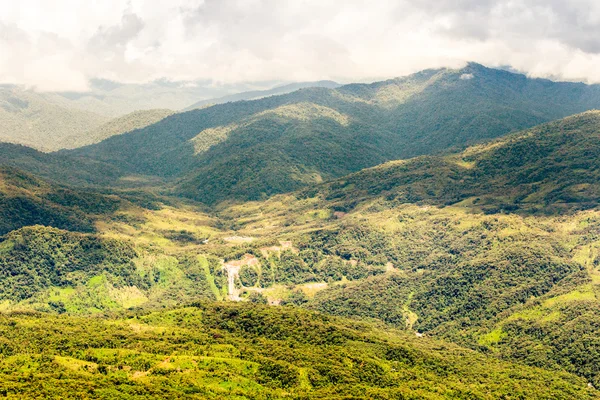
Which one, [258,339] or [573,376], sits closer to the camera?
[258,339]

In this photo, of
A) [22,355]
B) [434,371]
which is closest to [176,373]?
[22,355]

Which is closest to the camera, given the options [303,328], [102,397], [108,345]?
[102,397]

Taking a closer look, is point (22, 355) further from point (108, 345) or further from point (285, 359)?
point (285, 359)

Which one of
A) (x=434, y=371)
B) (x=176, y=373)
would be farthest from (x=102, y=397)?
(x=434, y=371)

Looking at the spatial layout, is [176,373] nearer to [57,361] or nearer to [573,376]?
[57,361]

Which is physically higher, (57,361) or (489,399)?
(57,361)

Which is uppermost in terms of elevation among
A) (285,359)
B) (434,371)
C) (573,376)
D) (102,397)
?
(102,397)

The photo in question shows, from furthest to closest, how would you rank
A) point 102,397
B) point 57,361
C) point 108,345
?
point 108,345, point 57,361, point 102,397
